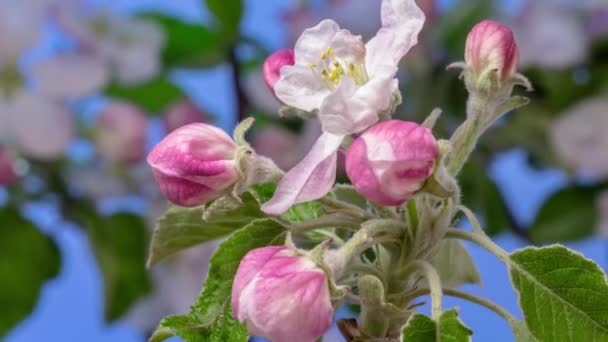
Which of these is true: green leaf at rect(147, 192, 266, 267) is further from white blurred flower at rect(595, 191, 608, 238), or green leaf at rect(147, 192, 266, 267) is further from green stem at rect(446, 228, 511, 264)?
white blurred flower at rect(595, 191, 608, 238)

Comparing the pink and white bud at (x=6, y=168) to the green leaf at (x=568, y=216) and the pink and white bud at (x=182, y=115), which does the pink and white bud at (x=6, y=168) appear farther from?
the green leaf at (x=568, y=216)

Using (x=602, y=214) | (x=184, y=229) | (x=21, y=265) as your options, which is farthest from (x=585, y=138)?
(x=184, y=229)

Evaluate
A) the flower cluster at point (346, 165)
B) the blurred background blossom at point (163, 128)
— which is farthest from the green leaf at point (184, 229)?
the blurred background blossom at point (163, 128)

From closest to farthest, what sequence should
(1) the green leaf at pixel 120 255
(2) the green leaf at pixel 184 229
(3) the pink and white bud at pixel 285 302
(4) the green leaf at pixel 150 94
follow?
(3) the pink and white bud at pixel 285 302
(2) the green leaf at pixel 184 229
(1) the green leaf at pixel 120 255
(4) the green leaf at pixel 150 94

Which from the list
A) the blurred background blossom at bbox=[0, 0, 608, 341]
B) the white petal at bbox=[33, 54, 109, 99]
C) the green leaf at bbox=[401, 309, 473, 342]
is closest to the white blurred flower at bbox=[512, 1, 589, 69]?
the blurred background blossom at bbox=[0, 0, 608, 341]

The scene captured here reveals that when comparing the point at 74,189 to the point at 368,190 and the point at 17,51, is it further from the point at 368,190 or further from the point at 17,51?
the point at 368,190

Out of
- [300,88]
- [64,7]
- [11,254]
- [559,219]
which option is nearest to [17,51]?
[64,7]
